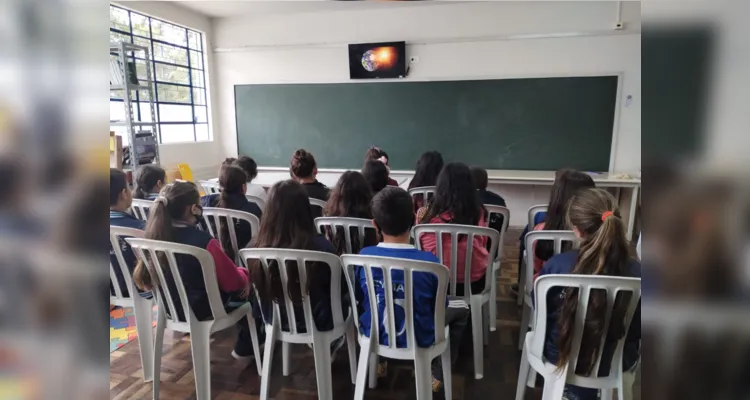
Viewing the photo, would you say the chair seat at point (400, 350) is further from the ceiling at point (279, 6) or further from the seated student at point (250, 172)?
the ceiling at point (279, 6)

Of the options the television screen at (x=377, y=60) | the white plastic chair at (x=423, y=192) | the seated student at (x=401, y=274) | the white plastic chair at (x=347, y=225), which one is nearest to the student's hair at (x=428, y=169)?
the white plastic chair at (x=423, y=192)

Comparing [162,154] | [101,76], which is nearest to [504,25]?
[162,154]

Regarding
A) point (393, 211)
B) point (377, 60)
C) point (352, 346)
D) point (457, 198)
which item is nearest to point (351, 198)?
point (457, 198)

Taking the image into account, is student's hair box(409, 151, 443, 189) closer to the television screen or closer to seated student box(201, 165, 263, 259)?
seated student box(201, 165, 263, 259)

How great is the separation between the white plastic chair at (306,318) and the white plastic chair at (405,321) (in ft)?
0.31

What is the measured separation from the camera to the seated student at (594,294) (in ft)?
4.77

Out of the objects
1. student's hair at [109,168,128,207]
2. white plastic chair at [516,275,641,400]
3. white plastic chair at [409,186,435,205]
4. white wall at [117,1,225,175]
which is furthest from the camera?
white wall at [117,1,225,175]

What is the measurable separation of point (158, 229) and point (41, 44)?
1.71m

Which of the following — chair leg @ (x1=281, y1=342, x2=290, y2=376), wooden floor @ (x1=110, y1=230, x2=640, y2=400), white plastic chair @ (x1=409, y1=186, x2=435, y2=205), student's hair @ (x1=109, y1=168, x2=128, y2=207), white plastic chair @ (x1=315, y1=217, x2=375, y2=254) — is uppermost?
student's hair @ (x1=109, y1=168, x2=128, y2=207)

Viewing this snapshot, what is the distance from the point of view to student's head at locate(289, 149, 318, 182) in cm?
302

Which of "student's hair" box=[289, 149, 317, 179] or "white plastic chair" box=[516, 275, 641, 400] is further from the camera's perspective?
"student's hair" box=[289, 149, 317, 179]

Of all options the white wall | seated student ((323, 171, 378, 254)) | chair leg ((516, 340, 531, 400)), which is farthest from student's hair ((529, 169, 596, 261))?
the white wall

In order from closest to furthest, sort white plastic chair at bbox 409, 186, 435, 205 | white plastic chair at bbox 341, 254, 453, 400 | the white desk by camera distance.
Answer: white plastic chair at bbox 341, 254, 453, 400
white plastic chair at bbox 409, 186, 435, 205
the white desk

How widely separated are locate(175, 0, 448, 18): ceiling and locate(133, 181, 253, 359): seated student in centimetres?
406
